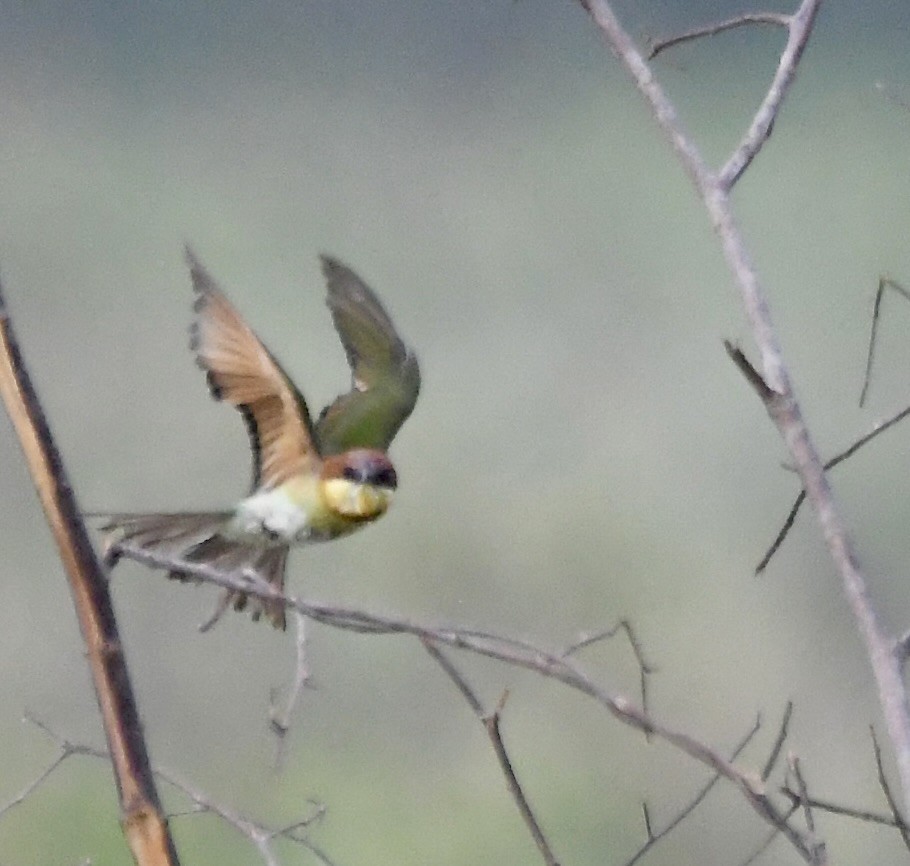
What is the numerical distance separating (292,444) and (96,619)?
0.50 metres

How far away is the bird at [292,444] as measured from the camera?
0.92 metres

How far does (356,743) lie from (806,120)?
3.44 ft

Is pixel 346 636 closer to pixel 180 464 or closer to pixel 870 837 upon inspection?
pixel 180 464

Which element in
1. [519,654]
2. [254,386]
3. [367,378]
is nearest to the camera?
[519,654]

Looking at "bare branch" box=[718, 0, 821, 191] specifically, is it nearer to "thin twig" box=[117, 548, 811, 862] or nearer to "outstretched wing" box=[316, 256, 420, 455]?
"thin twig" box=[117, 548, 811, 862]

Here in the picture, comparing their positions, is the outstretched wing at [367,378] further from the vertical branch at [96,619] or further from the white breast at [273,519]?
the vertical branch at [96,619]

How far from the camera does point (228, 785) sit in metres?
1.93

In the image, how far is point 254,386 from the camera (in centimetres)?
95

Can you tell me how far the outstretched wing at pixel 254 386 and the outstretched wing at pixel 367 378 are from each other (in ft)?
0.17

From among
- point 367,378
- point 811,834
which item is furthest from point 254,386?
point 811,834

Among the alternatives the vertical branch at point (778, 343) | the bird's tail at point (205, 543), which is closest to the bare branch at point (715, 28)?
the vertical branch at point (778, 343)

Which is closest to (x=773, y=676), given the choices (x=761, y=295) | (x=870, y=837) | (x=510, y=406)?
(x=870, y=837)

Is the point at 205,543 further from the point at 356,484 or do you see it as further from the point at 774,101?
the point at 774,101

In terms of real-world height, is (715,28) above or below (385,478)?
above
